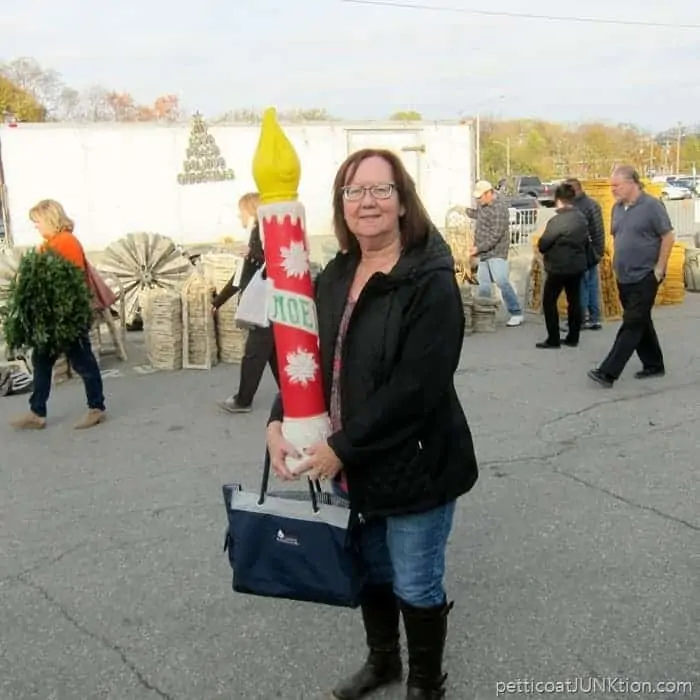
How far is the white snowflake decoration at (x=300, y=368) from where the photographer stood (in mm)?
2549

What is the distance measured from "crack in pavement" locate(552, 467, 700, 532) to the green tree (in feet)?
124

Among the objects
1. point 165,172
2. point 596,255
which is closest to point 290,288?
point 596,255

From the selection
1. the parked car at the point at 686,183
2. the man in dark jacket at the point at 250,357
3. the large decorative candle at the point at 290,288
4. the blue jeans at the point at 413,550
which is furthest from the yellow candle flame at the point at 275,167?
the parked car at the point at 686,183

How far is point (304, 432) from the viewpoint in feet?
8.41

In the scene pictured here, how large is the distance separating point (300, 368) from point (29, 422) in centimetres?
458

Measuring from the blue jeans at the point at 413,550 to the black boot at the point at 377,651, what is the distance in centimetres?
19

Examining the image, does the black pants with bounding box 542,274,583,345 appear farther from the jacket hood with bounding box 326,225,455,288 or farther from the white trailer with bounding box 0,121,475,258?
the white trailer with bounding box 0,121,475,258

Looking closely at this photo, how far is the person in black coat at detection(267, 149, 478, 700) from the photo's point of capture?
2.43 meters

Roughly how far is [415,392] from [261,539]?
0.65 meters

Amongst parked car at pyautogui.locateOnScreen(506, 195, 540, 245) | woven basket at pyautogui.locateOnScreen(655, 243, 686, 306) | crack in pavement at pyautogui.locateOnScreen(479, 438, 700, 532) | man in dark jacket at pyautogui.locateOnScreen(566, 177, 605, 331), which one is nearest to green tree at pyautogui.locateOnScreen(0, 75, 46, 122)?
parked car at pyautogui.locateOnScreen(506, 195, 540, 245)

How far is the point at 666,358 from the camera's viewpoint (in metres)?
8.35

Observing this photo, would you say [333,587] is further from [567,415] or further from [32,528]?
[567,415]

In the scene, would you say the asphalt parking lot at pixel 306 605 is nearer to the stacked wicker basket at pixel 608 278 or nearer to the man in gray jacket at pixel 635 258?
the man in gray jacket at pixel 635 258

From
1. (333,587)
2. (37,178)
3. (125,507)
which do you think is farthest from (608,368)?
(37,178)
